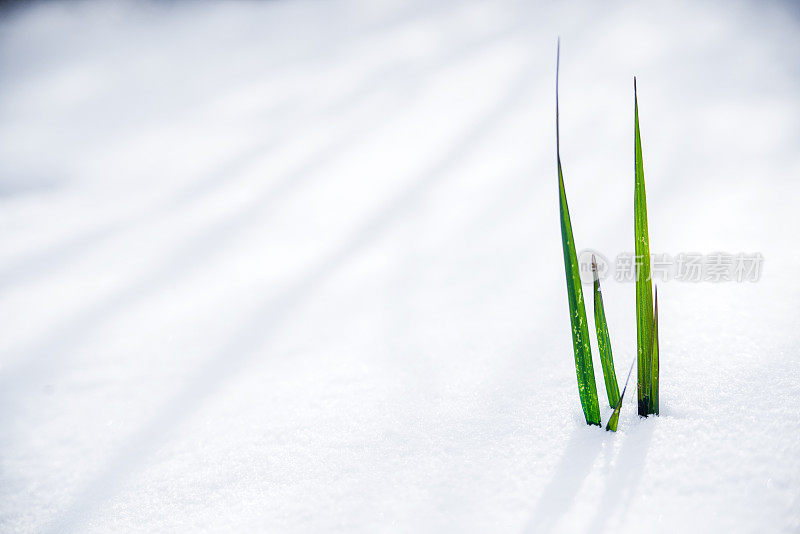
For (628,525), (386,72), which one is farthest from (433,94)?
(628,525)

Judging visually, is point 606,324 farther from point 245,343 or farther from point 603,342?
point 245,343

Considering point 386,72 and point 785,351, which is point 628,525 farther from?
point 386,72

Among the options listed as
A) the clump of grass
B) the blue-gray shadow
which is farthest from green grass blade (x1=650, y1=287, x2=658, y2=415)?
the blue-gray shadow

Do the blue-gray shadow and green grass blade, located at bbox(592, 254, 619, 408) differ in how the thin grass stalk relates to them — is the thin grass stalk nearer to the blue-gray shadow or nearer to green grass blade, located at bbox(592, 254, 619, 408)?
green grass blade, located at bbox(592, 254, 619, 408)

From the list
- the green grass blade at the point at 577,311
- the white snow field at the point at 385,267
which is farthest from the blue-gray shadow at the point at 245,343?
the green grass blade at the point at 577,311

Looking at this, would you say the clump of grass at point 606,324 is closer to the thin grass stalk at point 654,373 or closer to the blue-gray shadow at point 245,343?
the thin grass stalk at point 654,373

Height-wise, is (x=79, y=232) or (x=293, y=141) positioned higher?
(x=293, y=141)

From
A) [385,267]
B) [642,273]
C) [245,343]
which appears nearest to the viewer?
[642,273]

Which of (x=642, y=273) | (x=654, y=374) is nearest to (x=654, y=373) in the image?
(x=654, y=374)
